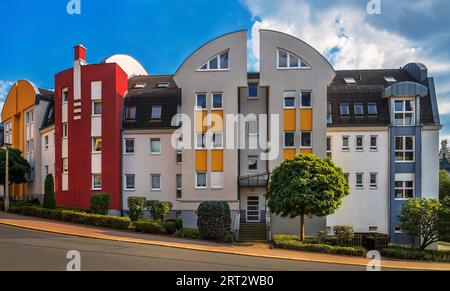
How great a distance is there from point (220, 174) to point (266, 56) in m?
8.99

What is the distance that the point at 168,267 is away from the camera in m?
11.6

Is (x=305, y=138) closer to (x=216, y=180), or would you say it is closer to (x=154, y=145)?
(x=216, y=180)

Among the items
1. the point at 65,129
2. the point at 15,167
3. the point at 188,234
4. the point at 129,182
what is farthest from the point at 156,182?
the point at 15,167

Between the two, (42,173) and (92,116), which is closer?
(92,116)

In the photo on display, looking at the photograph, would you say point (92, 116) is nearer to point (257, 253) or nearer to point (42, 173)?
point (42, 173)

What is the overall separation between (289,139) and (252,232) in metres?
7.00

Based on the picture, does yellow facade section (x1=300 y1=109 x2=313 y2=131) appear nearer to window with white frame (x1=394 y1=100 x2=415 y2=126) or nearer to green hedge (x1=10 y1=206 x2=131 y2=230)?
window with white frame (x1=394 y1=100 x2=415 y2=126)

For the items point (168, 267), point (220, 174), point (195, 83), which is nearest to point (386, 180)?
point (220, 174)

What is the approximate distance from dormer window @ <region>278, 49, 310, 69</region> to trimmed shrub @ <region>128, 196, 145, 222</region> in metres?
13.5

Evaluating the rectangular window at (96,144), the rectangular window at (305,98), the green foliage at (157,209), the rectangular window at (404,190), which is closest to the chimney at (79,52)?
the rectangular window at (96,144)

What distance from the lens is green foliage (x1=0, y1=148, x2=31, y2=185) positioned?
2995cm

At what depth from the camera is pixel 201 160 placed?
24.8 metres

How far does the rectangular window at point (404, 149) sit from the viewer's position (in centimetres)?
2573

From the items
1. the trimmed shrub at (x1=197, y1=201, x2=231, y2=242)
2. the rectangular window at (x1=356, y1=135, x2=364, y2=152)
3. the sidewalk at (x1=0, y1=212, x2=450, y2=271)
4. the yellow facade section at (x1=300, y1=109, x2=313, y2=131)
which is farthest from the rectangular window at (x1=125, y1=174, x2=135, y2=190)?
the rectangular window at (x1=356, y1=135, x2=364, y2=152)
